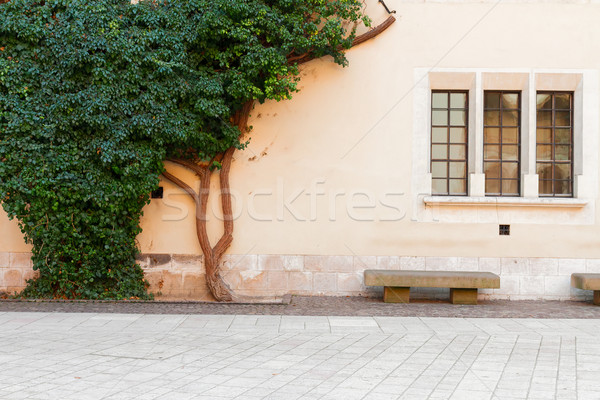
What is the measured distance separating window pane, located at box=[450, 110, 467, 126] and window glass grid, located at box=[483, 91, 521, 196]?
0.41 metres

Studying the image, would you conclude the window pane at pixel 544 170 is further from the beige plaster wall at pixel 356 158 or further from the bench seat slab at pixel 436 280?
the bench seat slab at pixel 436 280

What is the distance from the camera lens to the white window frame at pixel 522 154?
Answer: 10703mm

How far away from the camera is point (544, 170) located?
11117mm

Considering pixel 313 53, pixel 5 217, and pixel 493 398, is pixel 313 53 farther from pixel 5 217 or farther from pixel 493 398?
pixel 493 398

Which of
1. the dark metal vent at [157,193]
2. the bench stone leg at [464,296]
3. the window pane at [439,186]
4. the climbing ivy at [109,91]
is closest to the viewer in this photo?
the climbing ivy at [109,91]

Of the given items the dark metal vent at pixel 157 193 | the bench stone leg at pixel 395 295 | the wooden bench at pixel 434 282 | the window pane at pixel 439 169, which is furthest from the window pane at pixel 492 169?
the dark metal vent at pixel 157 193

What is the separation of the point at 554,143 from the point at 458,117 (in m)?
1.86

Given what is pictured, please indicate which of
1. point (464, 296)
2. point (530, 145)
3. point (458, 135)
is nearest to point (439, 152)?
point (458, 135)

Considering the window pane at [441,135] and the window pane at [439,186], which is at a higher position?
the window pane at [441,135]

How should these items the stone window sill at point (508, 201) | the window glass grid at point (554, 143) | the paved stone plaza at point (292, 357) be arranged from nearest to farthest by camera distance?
1. the paved stone plaza at point (292, 357)
2. the stone window sill at point (508, 201)
3. the window glass grid at point (554, 143)

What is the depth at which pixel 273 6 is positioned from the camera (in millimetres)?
9828

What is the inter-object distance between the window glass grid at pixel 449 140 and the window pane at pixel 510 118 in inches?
28.8

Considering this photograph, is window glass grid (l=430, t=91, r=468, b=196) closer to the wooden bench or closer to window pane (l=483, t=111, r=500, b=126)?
window pane (l=483, t=111, r=500, b=126)

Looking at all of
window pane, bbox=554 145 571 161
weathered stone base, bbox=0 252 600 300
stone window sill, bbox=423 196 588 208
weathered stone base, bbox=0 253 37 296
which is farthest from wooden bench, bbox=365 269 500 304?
weathered stone base, bbox=0 253 37 296
